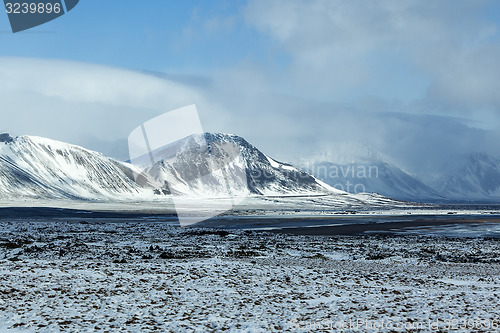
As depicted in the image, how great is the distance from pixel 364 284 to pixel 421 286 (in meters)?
2.84

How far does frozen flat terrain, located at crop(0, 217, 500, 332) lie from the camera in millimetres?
16578

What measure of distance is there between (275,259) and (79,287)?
53.0 feet

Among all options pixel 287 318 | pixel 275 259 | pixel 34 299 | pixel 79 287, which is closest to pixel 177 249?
pixel 275 259

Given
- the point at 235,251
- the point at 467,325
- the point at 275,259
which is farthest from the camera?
the point at 235,251

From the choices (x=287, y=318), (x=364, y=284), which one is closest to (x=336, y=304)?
(x=287, y=318)

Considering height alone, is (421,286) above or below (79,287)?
below

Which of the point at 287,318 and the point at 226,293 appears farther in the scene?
the point at 226,293

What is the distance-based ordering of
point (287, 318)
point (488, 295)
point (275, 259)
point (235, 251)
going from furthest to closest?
1. point (235, 251)
2. point (275, 259)
3. point (488, 295)
4. point (287, 318)

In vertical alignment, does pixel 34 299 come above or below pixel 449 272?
above

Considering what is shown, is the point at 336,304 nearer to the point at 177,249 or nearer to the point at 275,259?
the point at 275,259

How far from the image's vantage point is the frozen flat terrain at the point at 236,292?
1658 centimetres

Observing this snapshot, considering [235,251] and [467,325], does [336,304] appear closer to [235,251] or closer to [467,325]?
[467,325]

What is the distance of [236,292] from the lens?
71.7 feet

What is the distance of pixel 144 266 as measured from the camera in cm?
2806
